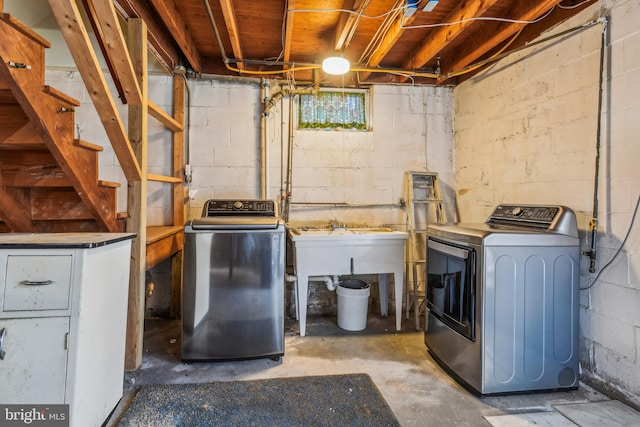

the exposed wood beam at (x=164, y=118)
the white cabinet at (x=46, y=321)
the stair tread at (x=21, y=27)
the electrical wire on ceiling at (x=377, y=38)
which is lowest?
the white cabinet at (x=46, y=321)

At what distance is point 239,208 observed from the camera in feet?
8.80

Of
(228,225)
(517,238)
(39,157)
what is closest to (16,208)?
(39,157)

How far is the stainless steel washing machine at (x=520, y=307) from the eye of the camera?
177cm

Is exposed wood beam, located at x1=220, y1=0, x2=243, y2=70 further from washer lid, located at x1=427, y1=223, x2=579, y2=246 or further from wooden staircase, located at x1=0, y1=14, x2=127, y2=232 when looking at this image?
washer lid, located at x1=427, y1=223, x2=579, y2=246

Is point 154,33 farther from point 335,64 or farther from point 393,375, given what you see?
point 393,375

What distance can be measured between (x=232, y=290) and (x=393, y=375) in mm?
1204

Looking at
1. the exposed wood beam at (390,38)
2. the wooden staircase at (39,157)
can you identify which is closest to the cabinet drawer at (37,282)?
the wooden staircase at (39,157)

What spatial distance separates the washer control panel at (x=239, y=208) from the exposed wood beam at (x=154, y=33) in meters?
1.31

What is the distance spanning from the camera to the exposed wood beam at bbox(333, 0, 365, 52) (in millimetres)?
2186

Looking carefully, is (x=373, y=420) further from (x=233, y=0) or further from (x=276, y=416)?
(x=233, y=0)

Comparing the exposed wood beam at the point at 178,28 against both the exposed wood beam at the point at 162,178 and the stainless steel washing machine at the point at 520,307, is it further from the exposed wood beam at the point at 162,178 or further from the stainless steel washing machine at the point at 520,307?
the stainless steel washing machine at the point at 520,307

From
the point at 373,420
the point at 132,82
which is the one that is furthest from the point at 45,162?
the point at 373,420

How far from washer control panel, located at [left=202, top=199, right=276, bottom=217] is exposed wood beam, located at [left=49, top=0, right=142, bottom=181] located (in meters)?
0.69

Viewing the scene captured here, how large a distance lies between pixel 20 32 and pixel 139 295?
154cm
